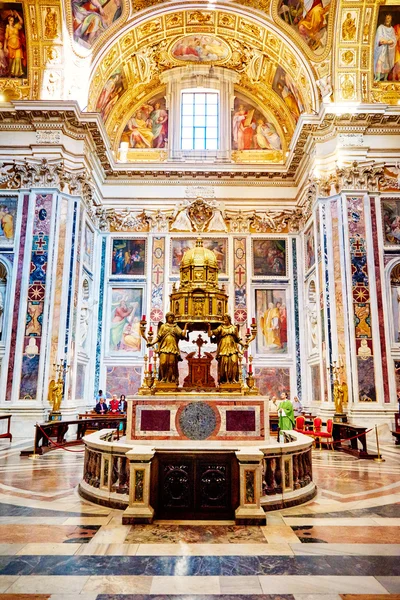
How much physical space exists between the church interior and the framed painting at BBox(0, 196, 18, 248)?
71mm

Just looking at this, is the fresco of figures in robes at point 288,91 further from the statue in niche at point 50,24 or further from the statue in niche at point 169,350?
the statue in niche at point 169,350

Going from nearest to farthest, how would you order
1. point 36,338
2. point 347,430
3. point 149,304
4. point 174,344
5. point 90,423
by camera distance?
point 174,344 → point 347,430 → point 90,423 → point 36,338 → point 149,304

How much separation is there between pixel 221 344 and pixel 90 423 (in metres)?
7.67

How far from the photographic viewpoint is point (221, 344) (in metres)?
8.38

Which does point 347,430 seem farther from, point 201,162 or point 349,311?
point 201,162

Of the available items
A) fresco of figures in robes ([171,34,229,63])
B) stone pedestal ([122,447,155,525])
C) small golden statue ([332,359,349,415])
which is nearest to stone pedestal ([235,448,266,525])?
stone pedestal ([122,447,155,525])

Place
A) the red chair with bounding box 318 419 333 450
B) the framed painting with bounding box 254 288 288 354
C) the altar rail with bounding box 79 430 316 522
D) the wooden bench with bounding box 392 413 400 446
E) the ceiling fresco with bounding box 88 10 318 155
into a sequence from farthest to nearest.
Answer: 1. the framed painting with bounding box 254 288 288 354
2. the ceiling fresco with bounding box 88 10 318 155
3. the wooden bench with bounding box 392 413 400 446
4. the red chair with bounding box 318 419 333 450
5. the altar rail with bounding box 79 430 316 522

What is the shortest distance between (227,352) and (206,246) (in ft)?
40.8

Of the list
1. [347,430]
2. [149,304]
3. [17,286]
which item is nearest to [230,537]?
[347,430]

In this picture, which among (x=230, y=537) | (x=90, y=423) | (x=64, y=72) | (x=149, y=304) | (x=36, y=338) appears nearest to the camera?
(x=230, y=537)

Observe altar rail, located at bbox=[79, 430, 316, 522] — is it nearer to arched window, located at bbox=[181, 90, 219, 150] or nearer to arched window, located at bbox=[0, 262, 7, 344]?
arched window, located at bbox=[0, 262, 7, 344]

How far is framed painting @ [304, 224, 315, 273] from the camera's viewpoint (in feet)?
59.5

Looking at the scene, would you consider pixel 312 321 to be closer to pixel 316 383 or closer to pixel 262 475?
pixel 316 383

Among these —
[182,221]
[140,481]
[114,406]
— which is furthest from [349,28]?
[140,481]
